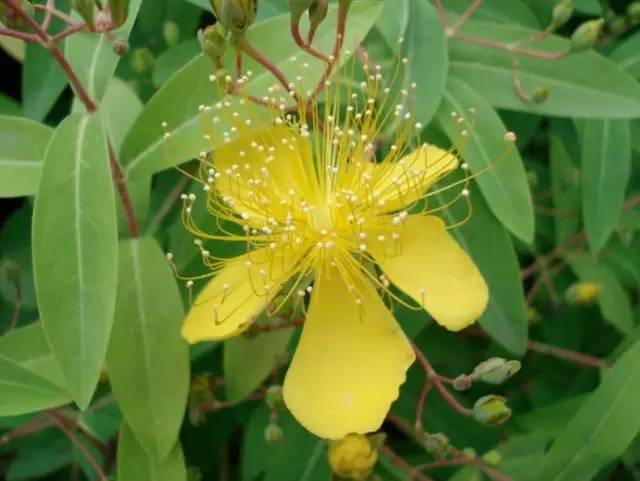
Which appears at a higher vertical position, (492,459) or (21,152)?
(21,152)

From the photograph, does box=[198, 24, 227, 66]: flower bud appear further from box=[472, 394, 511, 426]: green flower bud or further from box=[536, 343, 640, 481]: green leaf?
box=[536, 343, 640, 481]: green leaf

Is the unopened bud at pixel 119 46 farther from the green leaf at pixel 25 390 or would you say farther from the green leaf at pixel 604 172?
the green leaf at pixel 604 172

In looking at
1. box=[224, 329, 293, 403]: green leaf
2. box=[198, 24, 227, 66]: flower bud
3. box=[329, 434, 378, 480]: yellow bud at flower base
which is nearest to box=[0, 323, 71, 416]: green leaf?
box=[224, 329, 293, 403]: green leaf

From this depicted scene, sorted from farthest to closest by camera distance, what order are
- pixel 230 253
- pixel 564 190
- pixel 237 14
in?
pixel 564 190 < pixel 230 253 < pixel 237 14

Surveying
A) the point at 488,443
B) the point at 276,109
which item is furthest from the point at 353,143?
the point at 488,443

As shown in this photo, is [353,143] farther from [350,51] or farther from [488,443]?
[488,443]

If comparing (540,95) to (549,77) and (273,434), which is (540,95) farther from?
(273,434)

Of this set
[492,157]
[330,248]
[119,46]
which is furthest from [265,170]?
[492,157]

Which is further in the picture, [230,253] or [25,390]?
[230,253]
